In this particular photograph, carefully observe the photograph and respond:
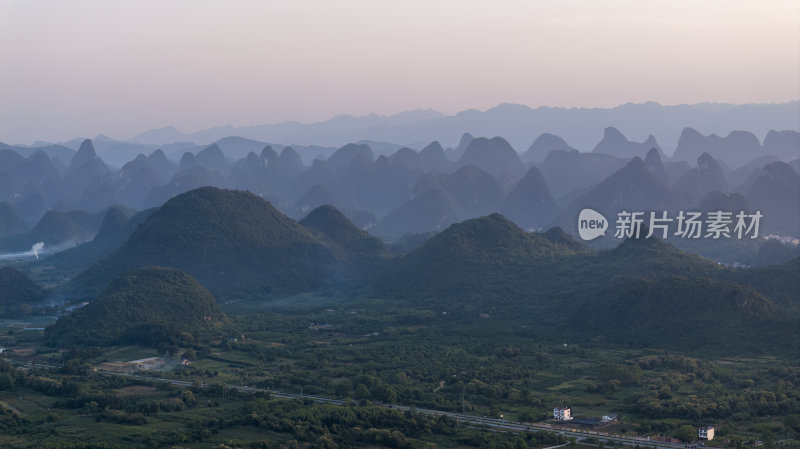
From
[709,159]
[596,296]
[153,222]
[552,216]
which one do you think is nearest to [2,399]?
[596,296]

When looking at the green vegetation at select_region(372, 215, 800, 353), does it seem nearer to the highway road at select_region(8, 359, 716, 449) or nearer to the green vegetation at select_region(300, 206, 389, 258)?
the green vegetation at select_region(300, 206, 389, 258)

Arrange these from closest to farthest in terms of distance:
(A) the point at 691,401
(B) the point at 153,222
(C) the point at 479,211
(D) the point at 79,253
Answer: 1. (A) the point at 691,401
2. (B) the point at 153,222
3. (D) the point at 79,253
4. (C) the point at 479,211

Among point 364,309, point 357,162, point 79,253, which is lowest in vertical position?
point 364,309

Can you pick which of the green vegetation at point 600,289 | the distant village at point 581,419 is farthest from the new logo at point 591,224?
the distant village at point 581,419

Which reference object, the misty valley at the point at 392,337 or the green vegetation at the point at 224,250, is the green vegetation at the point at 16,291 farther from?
the green vegetation at the point at 224,250

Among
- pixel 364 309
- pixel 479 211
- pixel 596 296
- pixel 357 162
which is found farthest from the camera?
pixel 357 162

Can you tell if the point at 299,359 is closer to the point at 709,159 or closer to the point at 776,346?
the point at 776,346
